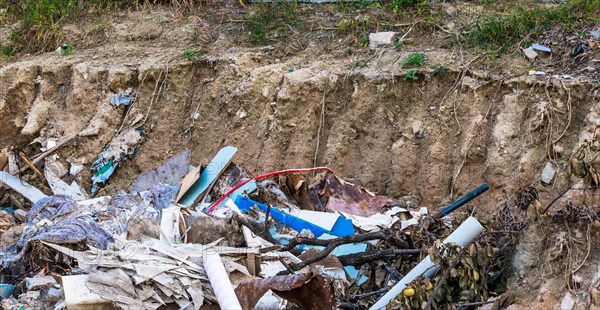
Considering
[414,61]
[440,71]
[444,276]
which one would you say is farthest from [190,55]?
[444,276]

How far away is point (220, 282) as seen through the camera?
556 centimetres

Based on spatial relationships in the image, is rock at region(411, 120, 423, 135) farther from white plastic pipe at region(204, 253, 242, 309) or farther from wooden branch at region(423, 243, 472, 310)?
white plastic pipe at region(204, 253, 242, 309)

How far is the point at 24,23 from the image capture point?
9773 millimetres

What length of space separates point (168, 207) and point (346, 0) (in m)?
2.98

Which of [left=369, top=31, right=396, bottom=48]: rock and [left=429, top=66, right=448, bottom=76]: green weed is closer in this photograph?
[left=429, top=66, right=448, bottom=76]: green weed

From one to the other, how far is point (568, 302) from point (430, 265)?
89 cm

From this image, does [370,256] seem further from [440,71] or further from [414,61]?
[414,61]

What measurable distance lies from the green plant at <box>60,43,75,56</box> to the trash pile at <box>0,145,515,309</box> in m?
1.90

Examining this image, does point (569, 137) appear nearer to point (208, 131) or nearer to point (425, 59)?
point (425, 59)

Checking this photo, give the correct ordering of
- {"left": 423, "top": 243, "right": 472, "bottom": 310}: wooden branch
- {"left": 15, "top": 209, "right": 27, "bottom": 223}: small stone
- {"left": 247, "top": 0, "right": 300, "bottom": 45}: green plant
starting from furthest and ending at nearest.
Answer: {"left": 247, "top": 0, "right": 300, "bottom": 45}: green plant, {"left": 15, "top": 209, "right": 27, "bottom": 223}: small stone, {"left": 423, "top": 243, "right": 472, "bottom": 310}: wooden branch

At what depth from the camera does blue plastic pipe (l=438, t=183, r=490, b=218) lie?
21.8 feet

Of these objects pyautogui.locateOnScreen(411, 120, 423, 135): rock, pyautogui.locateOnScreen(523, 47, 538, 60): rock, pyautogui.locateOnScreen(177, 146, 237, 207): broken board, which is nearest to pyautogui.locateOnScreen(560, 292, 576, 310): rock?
pyautogui.locateOnScreen(411, 120, 423, 135): rock

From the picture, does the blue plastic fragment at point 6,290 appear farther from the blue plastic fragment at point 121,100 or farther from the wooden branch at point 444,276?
the wooden branch at point 444,276

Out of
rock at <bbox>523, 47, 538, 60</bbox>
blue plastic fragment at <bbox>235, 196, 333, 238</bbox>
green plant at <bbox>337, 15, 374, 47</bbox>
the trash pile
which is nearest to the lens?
the trash pile
